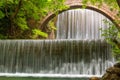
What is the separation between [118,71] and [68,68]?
858 centimetres

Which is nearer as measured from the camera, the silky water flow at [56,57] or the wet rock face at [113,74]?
the wet rock face at [113,74]

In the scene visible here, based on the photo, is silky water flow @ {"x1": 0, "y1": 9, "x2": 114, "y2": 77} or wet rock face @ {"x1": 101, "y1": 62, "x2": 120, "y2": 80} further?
silky water flow @ {"x1": 0, "y1": 9, "x2": 114, "y2": 77}

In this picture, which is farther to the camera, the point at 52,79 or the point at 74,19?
the point at 74,19

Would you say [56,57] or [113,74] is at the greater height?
[56,57]

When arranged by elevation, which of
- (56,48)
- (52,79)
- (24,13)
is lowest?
(52,79)

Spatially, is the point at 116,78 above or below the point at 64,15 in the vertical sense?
below

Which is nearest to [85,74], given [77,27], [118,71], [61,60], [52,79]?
[61,60]

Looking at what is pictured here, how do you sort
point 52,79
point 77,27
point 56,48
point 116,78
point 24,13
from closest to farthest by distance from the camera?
point 116,78 → point 52,79 → point 56,48 → point 24,13 → point 77,27

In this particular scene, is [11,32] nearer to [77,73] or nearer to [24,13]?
[24,13]

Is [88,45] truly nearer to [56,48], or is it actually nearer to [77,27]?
[56,48]

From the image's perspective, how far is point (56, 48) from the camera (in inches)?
659

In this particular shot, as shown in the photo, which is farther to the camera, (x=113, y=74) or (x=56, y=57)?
(x=56, y=57)

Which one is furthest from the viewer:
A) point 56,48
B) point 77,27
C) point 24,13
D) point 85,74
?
point 77,27

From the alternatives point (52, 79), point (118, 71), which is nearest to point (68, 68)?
point (52, 79)
